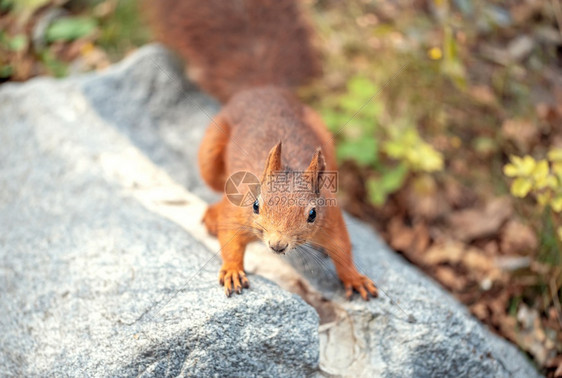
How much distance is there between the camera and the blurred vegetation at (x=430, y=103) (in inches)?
144

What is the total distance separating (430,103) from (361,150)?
0.70 metres

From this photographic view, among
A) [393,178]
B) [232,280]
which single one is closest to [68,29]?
[393,178]

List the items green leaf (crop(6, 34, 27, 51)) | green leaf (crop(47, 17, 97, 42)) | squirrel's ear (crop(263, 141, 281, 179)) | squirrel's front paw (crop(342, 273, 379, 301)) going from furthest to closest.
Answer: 1. green leaf (crop(47, 17, 97, 42))
2. green leaf (crop(6, 34, 27, 51))
3. squirrel's front paw (crop(342, 273, 379, 301))
4. squirrel's ear (crop(263, 141, 281, 179))

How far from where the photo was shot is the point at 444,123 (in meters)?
4.12

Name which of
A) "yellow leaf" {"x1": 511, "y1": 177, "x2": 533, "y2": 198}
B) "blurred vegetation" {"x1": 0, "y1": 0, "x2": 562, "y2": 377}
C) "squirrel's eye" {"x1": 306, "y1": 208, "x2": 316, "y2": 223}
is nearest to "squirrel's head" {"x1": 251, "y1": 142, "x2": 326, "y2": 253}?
"squirrel's eye" {"x1": 306, "y1": 208, "x2": 316, "y2": 223}

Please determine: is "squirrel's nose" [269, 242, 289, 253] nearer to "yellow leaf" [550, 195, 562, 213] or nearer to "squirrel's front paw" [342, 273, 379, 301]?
"squirrel's front paw" [342, 273, 379, 301]

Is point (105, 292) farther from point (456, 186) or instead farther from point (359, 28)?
point (359, 28)

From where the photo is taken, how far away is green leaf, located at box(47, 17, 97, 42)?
4.52 meters

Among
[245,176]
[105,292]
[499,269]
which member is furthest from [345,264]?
[499,269]

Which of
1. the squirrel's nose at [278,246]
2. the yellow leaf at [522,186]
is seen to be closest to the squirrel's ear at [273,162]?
the squirrel's nose at [278,246]

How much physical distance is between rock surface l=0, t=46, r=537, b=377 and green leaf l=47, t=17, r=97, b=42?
4.84 feet

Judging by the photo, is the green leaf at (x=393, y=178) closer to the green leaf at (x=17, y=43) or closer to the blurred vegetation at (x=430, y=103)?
the blurred vegetation at (x=430, y=103)

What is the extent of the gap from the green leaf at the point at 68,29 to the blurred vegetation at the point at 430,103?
0.01 m

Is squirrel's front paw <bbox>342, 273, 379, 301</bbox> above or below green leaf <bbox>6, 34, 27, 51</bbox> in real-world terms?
above
